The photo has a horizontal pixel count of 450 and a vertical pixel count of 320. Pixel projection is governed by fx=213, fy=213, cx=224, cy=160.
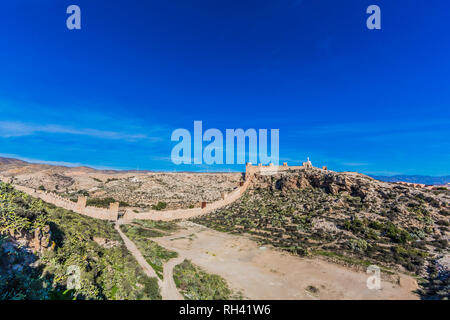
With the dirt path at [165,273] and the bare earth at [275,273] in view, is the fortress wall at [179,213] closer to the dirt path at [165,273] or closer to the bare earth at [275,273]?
the bare earth at [275,273]

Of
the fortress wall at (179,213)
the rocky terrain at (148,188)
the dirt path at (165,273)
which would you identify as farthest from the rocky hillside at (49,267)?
the rocky terrain at (148,188)

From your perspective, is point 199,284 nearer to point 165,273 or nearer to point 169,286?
point 169,286

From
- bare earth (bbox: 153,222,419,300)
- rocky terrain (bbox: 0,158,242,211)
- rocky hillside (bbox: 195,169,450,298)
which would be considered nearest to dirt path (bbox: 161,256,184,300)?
bare earth (bbox: 153,222,419,300)

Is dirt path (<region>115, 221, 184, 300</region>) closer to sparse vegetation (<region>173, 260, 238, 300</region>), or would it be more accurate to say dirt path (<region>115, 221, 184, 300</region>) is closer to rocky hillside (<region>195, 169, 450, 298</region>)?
sparse vegetation (<region>173, 260, 238, 300</region>)

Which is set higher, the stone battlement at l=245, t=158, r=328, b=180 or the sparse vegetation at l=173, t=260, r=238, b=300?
the stone battlement at l=245, t=158, r=328, b=180

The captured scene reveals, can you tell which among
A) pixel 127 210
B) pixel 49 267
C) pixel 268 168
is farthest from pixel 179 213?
pixel 268 168
